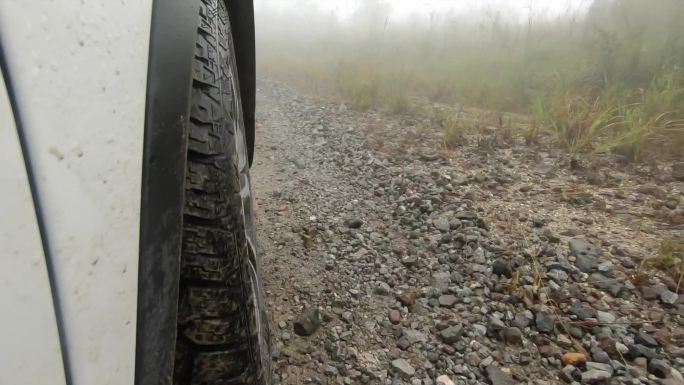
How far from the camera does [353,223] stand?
6.61 feet

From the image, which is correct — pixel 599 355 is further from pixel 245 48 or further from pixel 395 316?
pixel 245 48

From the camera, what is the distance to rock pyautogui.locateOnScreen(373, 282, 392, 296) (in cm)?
155

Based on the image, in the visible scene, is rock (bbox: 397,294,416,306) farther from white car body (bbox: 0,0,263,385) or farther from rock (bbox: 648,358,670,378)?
white car body (bbox: 0,0,263,385)

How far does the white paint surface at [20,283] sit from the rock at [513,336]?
1.31 metres

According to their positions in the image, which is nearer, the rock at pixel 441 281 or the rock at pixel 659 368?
the rock at pixel 659 368

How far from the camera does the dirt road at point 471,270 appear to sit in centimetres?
125

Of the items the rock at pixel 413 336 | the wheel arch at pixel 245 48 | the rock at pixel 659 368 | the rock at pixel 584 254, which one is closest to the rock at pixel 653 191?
the rock at pixel 584 254

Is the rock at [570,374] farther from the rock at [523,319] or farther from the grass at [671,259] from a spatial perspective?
the grass at [671,259]

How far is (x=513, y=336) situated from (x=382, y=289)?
0.50 meters

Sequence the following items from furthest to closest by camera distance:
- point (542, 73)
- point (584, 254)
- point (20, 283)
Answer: point (542, 73)
point (584, 254)
point (20, 283)

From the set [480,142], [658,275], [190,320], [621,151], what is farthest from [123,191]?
[621,151]

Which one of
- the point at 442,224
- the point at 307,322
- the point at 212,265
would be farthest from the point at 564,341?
the point at 212,265

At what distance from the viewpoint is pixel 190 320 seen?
61cm

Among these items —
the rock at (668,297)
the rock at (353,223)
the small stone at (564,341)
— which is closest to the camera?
the small stone at (564,341)
